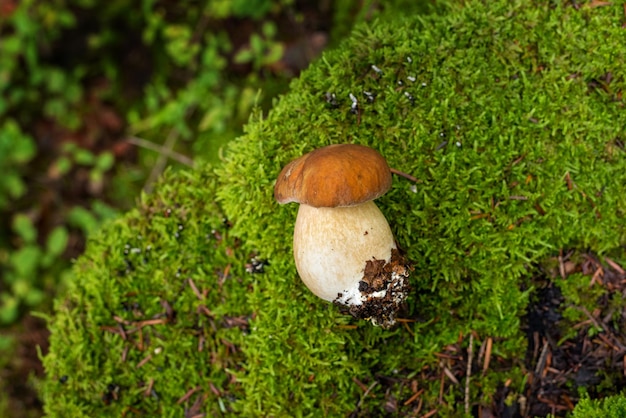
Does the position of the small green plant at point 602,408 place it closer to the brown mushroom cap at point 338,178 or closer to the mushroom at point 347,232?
the mushroom at point 347,232

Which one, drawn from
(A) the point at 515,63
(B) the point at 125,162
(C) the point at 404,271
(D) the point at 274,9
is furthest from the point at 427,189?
(B) the point at 125,162

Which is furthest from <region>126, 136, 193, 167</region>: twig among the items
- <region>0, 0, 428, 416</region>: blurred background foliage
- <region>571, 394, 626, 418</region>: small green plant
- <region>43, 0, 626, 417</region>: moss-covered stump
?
<region>571, 394, 626, 418</region>: small green plant

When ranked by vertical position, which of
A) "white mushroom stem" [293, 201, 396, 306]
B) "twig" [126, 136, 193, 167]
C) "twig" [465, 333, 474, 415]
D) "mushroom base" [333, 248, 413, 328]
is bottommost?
"twig" [465, 333, 474, 415]

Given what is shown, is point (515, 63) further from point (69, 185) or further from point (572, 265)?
point (69, 185)

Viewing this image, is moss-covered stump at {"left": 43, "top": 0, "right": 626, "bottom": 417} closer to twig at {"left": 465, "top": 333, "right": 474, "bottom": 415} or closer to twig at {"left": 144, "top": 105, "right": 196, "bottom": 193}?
twig at {"left": 465, "top": 333, "right": 474, "bottom": 415}

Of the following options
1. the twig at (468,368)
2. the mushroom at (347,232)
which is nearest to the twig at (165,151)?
the mushroom at (347,232)
